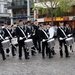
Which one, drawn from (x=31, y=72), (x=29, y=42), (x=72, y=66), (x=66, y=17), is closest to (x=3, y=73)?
(x=31, y=72)

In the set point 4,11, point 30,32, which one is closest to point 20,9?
point 4,11

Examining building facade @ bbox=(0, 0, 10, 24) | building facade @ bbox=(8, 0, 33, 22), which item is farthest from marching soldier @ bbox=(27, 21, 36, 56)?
building facade @ bbox=(0, 0, 10, 24)

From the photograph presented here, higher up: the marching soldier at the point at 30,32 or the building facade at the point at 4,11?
the marching soldier at the point at 30,32

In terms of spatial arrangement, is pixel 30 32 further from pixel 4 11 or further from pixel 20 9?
pixel 4 11

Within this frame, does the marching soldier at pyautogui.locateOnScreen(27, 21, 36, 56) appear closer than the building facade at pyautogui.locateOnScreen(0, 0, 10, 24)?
Yes

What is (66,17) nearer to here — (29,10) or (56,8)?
(56,8)

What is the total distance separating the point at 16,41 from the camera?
19.0 meters

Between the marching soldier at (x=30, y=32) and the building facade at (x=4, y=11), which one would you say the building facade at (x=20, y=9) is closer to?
the building facade at (x=4, y=11)

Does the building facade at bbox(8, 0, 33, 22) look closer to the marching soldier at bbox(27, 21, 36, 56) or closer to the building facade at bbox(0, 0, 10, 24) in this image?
the building facade at bbox(0, 0, 10, 24)

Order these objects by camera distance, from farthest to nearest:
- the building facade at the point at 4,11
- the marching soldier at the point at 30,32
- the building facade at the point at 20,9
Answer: the building facade at the point at 4,11
the building facade at the point at 20,9
the marching soldier at the point at 30,32

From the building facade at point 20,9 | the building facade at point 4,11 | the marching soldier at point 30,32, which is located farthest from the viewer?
the building facade at point 4,11

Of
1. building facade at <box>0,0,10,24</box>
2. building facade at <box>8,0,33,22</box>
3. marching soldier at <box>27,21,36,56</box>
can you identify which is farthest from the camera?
building facade at <box>0,0,10,24</box>

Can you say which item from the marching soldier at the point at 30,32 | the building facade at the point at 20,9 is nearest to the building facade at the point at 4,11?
the building facade at the point at 20,9

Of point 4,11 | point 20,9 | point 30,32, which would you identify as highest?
point 30,32
